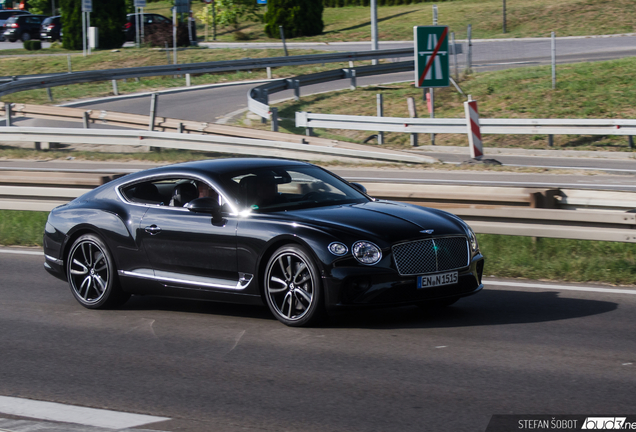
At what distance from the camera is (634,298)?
8.13 m

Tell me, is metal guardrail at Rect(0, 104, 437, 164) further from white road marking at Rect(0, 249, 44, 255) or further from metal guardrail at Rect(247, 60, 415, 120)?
white road marking at Rect(0, 249, 44, 255)

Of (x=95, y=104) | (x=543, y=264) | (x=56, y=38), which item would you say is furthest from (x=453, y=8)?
(x=543, y=264)

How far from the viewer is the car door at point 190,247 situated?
7629mm

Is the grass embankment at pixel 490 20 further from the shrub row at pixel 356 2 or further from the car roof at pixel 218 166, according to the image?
the car roof at pixel 218 166

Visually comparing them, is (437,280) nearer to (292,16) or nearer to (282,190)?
(282,190)

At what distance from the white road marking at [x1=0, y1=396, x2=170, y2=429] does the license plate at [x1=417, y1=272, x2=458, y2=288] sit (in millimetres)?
2625

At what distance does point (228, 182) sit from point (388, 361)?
2453 millimetres

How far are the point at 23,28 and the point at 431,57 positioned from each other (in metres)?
50.7

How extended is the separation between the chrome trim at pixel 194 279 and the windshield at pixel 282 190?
623mm

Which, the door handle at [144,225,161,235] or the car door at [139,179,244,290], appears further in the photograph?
the door handle at [144,225,161,235]

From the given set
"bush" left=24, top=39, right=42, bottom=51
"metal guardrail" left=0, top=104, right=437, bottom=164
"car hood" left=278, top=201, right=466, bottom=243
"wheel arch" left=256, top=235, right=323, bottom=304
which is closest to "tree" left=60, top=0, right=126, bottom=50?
"bush" left=24, top=39, right=42, bottom=51

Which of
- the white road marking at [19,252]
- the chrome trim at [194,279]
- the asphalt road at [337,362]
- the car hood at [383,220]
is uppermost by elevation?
the car hood at [383,220]

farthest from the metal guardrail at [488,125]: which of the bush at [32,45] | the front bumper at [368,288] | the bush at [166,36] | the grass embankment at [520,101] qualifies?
the bush at [32,45]

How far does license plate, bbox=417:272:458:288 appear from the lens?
23.3ft
